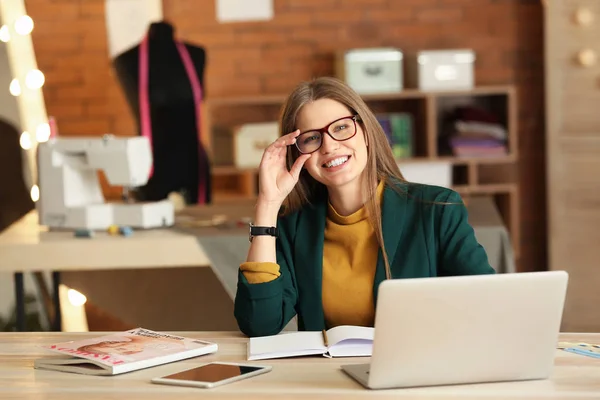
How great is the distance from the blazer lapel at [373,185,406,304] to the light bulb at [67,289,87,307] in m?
1.78

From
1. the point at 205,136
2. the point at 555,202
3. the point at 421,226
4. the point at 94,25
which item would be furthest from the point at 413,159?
the point at 421,226

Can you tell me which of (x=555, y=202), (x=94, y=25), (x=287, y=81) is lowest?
(x=555, y=202)

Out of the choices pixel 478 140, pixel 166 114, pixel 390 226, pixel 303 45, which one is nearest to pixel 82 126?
pixel 166 114

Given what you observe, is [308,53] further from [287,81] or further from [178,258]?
[178,258]

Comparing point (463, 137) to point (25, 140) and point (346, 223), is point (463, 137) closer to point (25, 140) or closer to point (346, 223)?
point (25, 140)

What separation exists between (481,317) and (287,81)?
159 inches

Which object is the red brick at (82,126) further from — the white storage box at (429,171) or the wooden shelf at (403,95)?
the white storage box at (429,171)

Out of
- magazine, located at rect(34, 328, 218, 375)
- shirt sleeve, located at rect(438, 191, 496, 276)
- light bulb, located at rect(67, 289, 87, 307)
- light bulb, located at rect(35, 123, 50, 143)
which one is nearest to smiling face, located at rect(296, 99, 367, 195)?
shirt sleeve, located at rect(438, 191, 496, 276)

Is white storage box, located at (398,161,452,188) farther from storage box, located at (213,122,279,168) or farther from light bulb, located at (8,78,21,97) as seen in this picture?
light bulb, located at (8,78,21,97)

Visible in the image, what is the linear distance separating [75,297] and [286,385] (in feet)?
7.51

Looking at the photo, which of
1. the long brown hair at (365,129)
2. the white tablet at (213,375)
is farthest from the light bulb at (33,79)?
the white tablet at (213,375)

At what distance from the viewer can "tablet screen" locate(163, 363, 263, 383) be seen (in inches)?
62.2

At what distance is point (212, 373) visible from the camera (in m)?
1.61

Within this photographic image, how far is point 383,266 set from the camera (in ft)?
6.89
